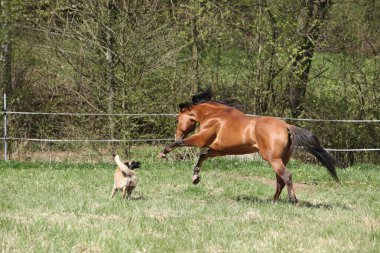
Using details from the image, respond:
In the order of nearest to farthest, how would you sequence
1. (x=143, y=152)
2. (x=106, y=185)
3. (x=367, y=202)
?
(x=367, y=202) → (x=106, y=185) → (x=143, y=152)

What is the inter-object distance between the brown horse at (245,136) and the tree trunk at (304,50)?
9048 mm

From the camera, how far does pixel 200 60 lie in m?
21.3

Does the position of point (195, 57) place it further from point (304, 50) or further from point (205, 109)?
point (205, 109)

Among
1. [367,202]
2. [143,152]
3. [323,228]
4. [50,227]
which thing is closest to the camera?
[50,227]

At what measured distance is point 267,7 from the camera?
2036cm

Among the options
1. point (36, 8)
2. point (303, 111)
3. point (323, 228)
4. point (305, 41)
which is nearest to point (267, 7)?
point (305, 41)

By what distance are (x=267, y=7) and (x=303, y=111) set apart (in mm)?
3341

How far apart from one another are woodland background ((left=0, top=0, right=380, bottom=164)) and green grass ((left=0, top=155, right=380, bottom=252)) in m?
4.73

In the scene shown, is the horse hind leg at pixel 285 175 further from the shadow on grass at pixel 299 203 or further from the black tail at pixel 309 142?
the black tail at pixel 309 142

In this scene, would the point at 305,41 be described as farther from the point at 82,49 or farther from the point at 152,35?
the point at 82,49

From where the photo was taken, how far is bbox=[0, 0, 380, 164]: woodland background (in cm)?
1953

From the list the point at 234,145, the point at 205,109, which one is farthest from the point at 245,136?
the point at 205,109

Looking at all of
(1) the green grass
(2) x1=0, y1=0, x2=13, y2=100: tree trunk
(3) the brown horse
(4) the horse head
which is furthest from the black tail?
(2) x1=0, y1=0, x2=13, y2=100: tree trunk

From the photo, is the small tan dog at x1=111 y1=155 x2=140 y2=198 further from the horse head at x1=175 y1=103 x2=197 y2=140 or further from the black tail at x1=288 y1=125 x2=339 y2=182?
the black tail at x1=288 y1=125 x2=339 y2=182
